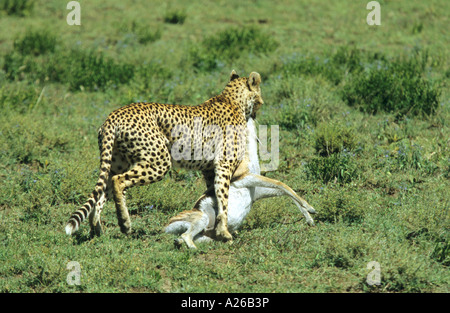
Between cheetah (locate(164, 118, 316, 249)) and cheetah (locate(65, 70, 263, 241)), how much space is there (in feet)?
0.37

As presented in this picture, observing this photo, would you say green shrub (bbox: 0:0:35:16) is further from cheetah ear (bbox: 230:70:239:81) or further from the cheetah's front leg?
the cheetah's front leg

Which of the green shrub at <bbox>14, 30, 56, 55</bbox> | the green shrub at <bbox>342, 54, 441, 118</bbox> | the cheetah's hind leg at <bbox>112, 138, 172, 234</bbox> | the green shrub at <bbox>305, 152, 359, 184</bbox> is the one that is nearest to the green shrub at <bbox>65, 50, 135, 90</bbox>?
the green shrub at <bbox>14, 30, 56, 55</bbox>

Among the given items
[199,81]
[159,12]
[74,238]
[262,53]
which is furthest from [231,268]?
[159,12]

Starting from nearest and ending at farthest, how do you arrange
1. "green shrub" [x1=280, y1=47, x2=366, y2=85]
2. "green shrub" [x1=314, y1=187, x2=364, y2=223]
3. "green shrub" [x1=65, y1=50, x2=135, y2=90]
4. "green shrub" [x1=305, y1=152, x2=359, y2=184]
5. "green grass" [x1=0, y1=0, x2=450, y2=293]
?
1. "green grass" [x1=0, y1=0, x2=450, y2=293]
2. "green shrub" [x1=314, y1=187, x2=364, y2=223]
3. "green shrub" [x1=305, y1=152, x2=359, y2=184]
4. "green shrub" [x1=280, y1=47, x2=366, y2=85]
5. "green shrub" [x1=65, y1=50, x2=135, y2=90]

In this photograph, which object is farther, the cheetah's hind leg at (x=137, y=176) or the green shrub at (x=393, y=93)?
the green shrub at (x=393, y=93)

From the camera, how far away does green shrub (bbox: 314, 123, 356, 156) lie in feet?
27.2

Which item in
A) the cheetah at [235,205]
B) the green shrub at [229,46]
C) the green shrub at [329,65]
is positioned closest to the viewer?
the cheetah at [235,205]

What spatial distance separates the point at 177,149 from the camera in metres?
6.64

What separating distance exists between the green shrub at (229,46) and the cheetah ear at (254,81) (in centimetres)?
384

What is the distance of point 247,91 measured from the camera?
744cm

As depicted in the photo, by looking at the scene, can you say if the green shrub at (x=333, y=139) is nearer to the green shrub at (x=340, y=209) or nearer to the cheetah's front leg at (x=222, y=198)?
the green shrub at (x=340, y=209)

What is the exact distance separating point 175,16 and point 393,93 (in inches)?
235

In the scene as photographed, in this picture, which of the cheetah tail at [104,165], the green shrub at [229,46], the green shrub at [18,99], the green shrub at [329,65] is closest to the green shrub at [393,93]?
the green shrub at [329,65]

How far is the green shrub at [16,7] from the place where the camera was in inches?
565
